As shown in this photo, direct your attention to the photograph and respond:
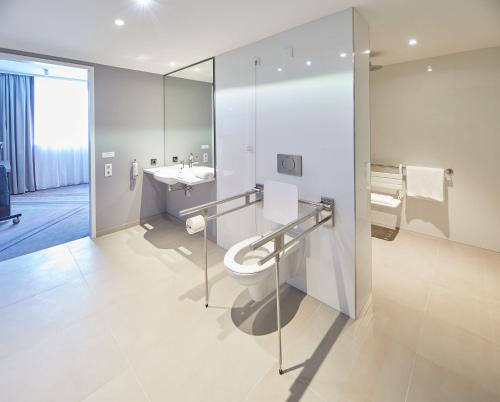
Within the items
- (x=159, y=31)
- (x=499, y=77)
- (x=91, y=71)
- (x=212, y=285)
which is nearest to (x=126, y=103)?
(x=91, y=71)

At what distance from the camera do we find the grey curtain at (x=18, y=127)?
523 centimetres

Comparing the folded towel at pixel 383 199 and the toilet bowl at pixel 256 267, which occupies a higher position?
the folded towel at pixel 383 199

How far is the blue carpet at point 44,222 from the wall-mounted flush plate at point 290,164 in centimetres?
294

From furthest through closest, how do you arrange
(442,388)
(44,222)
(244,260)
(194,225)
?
(44,222) → (194,225) → (244,260) → (442,388)

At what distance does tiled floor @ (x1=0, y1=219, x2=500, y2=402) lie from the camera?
1458mm

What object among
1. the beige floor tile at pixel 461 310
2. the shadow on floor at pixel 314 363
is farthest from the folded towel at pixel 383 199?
the shadow on floor at pixel 314 363

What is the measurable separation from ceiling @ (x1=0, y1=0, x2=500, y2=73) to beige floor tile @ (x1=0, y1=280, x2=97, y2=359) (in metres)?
2.22

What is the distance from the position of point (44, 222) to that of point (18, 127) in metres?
2.77

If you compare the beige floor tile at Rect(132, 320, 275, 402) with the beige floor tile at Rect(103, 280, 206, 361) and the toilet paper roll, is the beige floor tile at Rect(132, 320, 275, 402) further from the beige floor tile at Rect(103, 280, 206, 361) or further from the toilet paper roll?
the toilet paper roll

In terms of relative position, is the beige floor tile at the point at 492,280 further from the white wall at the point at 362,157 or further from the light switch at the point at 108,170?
the light switch at the point at 108,170

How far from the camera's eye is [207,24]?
209cm

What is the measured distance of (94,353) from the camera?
169 centimetres

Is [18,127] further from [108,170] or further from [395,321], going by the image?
[395,321]

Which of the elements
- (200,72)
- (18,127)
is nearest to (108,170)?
(200,72)
